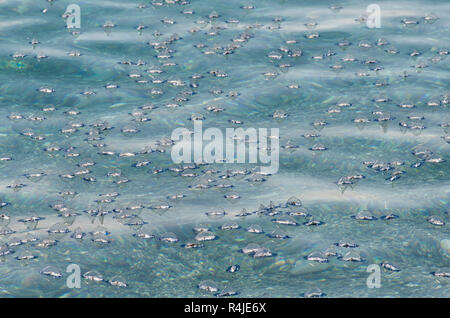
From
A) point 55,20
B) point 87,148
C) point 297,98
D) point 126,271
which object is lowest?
point 126,271

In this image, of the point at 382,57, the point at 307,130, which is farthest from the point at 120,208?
the point at 382,57

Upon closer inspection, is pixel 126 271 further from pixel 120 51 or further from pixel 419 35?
pixel 419 35

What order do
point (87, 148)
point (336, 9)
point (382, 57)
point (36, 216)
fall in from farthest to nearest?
1. point (336, 9)
2. point (382, 57)
3. point (87, 148)
4. point (36, 216)

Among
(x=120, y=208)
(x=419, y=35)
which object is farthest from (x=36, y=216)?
(x=419, y=35)

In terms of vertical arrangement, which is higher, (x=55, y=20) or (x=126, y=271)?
(x=55, y=20)

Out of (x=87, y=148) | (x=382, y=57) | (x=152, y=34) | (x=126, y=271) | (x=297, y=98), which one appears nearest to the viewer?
(x=126, y=271)

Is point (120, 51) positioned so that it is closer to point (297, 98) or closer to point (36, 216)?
point (297, 98)

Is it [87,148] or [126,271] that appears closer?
[126,271]
